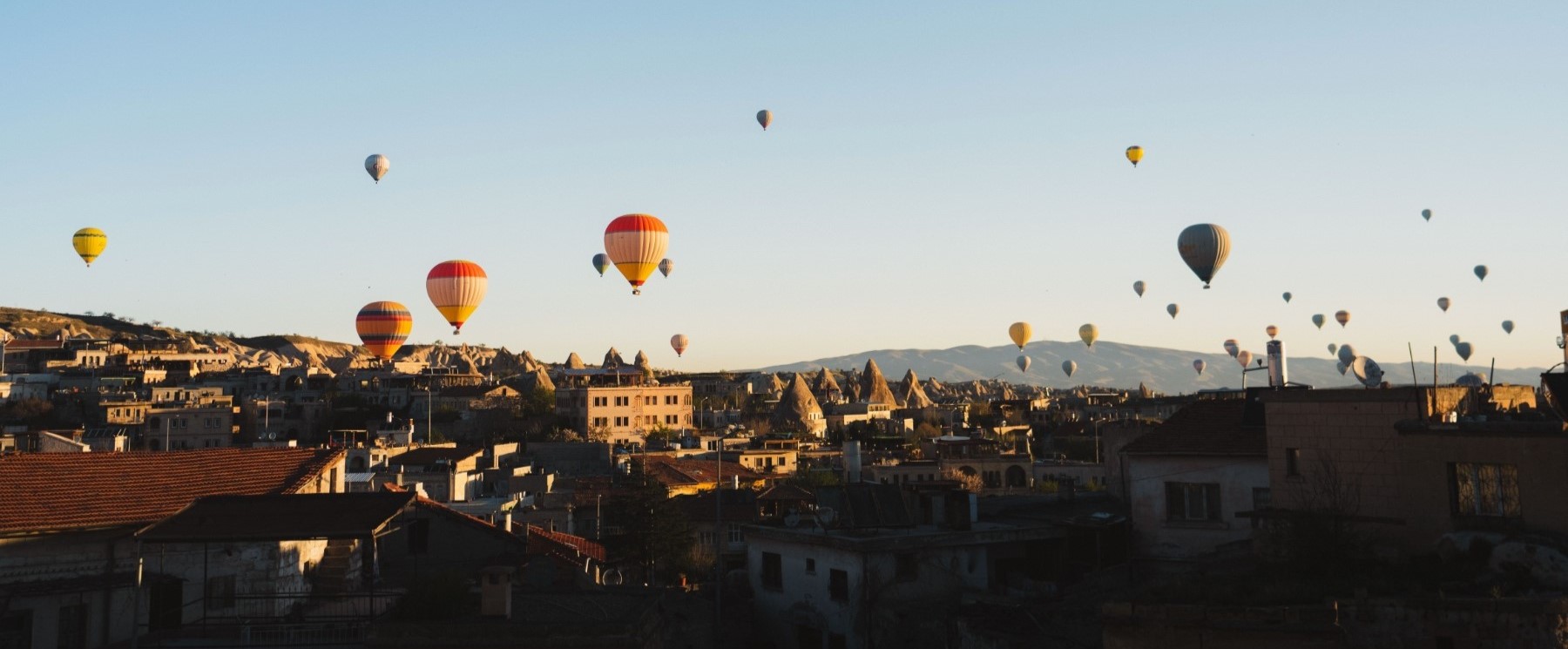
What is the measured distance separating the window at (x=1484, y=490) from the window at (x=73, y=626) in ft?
73.2

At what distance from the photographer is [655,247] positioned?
2517 inches

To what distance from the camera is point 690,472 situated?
65062 mm

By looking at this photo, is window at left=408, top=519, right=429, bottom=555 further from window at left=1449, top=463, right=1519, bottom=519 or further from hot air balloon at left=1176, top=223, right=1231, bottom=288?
hot air balloon at left=1176, top=223, right=1231, bottom=288

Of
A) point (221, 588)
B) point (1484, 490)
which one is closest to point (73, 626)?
point (221, 588)

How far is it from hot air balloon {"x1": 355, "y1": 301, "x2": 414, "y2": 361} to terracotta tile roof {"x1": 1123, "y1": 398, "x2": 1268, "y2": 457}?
60402mm

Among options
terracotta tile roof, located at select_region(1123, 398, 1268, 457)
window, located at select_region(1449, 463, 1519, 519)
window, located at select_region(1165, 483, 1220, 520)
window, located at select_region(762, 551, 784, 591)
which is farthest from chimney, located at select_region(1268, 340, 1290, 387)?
window, located at select_region(762, 551, 784, 591)

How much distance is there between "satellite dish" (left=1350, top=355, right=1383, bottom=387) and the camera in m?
28.1

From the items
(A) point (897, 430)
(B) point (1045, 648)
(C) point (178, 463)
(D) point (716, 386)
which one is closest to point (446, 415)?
(A) point (897, 430)

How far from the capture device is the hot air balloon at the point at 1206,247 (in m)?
64.2

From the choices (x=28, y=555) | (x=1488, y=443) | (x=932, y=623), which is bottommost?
(x=932, y=623)

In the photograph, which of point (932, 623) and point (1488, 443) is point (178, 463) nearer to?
point (932, 623)

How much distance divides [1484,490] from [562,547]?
22.0 m

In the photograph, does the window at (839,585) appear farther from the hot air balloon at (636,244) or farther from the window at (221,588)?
the hot air balloon at (636,244)

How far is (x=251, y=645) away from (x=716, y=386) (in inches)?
6159
